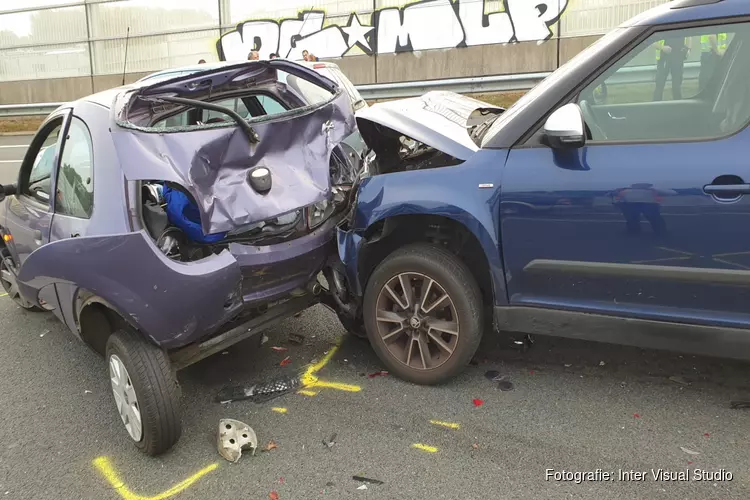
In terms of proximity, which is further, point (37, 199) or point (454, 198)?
point (37, 199)

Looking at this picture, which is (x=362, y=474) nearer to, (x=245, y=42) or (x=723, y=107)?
(x=723, y=107)

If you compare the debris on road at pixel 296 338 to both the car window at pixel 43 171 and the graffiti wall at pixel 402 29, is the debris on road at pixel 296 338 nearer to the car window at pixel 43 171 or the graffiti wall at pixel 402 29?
the car window at pixel 43 171

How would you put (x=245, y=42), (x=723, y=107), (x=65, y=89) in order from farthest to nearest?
(x=65, y=89) → (x=245, y=42) → (x=723, y=107)

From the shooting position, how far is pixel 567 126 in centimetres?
279

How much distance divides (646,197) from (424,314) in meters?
1.33

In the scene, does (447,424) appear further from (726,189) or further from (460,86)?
(460,86)

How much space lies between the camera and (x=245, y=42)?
20.0 meters

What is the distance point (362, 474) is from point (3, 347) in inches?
127

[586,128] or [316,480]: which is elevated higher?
[586,128]

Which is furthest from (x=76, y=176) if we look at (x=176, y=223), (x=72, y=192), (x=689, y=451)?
(x=689, y=451)

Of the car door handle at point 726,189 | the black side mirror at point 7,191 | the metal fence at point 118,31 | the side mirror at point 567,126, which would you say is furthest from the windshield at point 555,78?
the metal fence at point 118,31

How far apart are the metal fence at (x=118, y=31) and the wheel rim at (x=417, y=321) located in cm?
1698

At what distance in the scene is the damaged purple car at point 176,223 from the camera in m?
2.82

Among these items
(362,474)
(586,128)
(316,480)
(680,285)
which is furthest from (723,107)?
(316,480)
